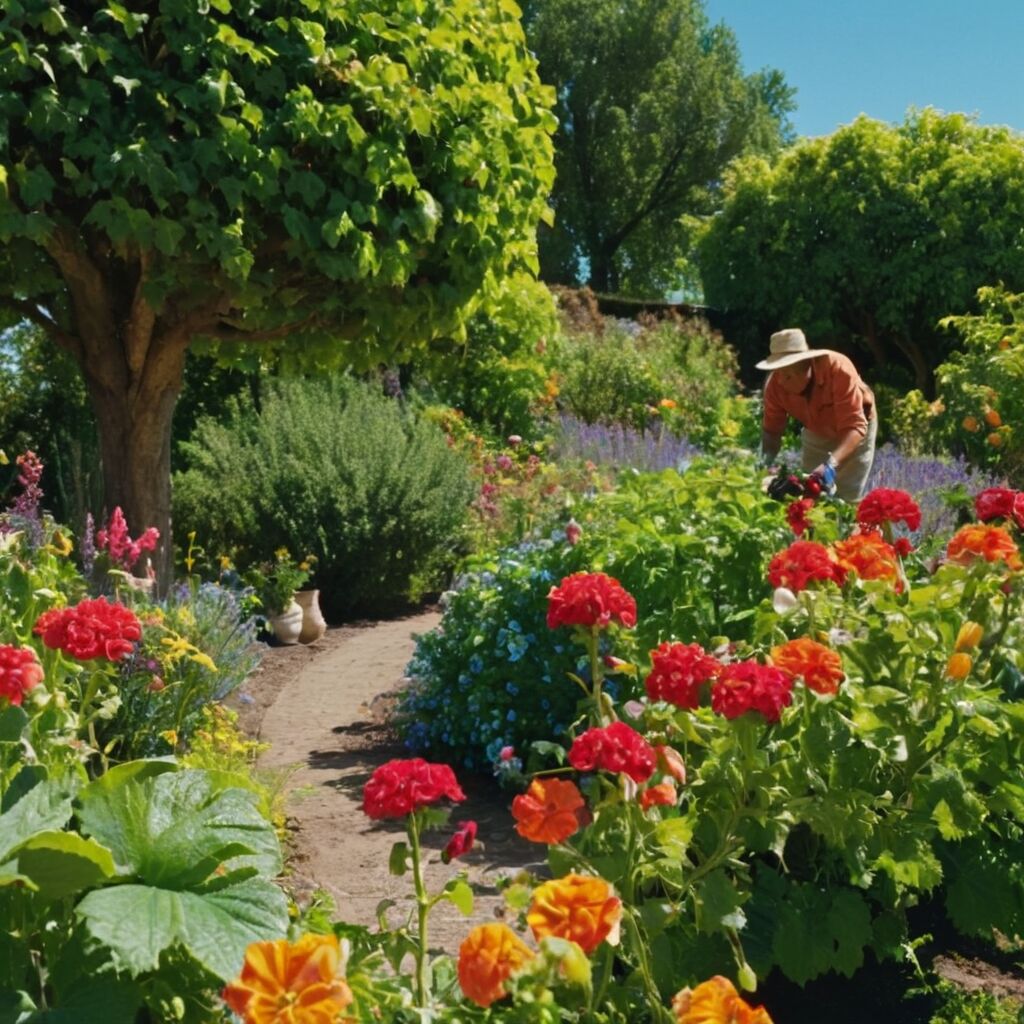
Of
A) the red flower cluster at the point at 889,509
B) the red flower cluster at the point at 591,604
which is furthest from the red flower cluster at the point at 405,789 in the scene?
the red flower cluster at the point at 889,509

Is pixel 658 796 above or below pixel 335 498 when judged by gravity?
below

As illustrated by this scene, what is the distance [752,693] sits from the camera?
210 centimetres

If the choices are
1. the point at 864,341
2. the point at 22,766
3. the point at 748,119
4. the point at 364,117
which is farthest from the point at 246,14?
the point at 748,119

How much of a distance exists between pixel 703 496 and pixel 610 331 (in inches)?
463

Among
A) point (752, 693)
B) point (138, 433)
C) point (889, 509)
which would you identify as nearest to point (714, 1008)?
point (752, 693)

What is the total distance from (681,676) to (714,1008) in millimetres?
Answer: 749

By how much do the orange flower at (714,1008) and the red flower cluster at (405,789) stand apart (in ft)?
1.39

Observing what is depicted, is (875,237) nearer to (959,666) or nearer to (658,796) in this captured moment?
(959,666)

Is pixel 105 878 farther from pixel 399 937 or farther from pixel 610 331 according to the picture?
pixel 610 331

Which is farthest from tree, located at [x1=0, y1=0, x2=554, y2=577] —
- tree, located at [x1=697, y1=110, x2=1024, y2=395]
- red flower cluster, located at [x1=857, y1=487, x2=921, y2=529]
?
tree, located at [x1=697, y1=110, x2=1024, y2=395]

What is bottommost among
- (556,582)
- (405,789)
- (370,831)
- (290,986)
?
(370,831)

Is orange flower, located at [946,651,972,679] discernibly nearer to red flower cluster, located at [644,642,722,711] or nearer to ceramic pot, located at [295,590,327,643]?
red flower cluster, located at [644,642,722,711]

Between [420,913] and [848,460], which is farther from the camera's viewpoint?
[848,460]

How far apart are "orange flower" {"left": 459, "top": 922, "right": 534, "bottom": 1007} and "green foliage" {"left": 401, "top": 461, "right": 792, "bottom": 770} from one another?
7.49 ft
